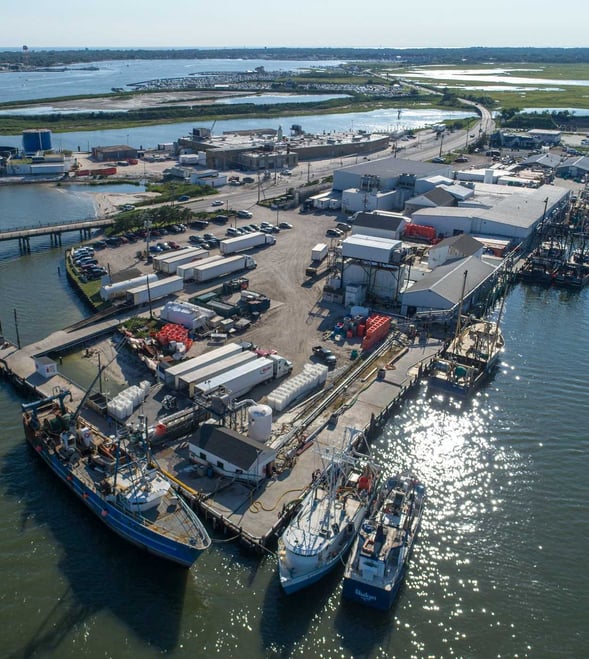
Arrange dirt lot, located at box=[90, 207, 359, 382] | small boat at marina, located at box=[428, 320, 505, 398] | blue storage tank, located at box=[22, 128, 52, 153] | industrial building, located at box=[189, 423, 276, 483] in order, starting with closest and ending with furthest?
industrial building, located at box=[189, 423, 276, 483]
small boat at marina, located at box=[428, 320, 505, 398]
dirt lot, located at box=[90, 207, 359, 382]
blue storage tank, located at box=[22, 128, 52, 153]

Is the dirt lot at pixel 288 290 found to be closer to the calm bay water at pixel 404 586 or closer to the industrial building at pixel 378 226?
the industrial building at pixel 378 226

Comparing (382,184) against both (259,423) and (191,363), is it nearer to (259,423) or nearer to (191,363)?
(191,363)

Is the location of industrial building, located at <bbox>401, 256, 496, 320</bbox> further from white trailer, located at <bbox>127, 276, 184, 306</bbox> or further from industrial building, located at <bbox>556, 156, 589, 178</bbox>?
industrial building, located at <bbox>556, 156, 589, 178</bbox>

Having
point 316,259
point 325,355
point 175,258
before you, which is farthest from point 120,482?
point 316,259

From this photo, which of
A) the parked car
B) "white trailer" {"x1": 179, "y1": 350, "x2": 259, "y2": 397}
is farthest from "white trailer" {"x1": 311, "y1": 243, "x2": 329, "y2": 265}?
"white trailer" {"x1": 179, "y1": 350, "x2": 259, "y2": 397}

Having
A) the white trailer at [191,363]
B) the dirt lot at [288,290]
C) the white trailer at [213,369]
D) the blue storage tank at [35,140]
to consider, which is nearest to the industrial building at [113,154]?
the blue storage tank at [35,140]

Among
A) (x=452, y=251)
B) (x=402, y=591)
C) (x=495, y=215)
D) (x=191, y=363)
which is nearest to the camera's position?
(x=402, y=591)

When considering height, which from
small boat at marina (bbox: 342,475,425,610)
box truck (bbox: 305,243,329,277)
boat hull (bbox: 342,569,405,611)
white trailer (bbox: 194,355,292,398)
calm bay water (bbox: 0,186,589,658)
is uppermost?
box truck (bbox: 305,243,329,277)
